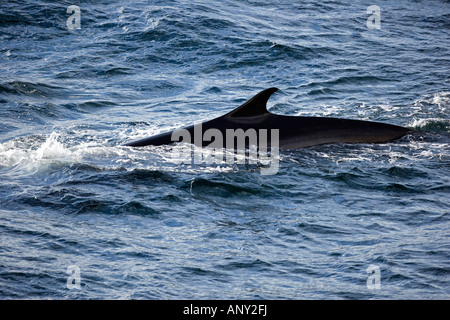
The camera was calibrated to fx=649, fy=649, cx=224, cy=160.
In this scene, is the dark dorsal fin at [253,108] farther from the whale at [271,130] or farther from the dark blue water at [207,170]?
the dark blue water at [207,170]

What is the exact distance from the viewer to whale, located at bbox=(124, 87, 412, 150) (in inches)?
460

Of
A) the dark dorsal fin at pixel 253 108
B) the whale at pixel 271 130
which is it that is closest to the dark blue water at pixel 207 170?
the whale at pixel 271 130

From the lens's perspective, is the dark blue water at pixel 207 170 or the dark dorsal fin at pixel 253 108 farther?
the dark dorsal fin at pixel 253 108

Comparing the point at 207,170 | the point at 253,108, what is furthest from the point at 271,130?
the point at 207,170

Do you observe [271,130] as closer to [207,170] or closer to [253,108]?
[253,108]

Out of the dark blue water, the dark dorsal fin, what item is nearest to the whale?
the dark dorsal fin

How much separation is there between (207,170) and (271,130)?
1.60 m

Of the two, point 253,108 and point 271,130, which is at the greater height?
point 253,108

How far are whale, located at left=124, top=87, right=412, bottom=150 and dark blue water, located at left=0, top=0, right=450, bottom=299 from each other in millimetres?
259

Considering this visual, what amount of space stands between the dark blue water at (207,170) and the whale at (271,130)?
0.85 ft

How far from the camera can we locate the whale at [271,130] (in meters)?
11.7

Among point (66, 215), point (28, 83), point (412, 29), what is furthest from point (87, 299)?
point (412, 29)

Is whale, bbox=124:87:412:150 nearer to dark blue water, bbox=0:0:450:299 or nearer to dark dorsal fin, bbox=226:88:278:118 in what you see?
dark dorsal fin, bbox=226:88:278:118

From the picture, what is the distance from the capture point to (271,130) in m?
11.9
